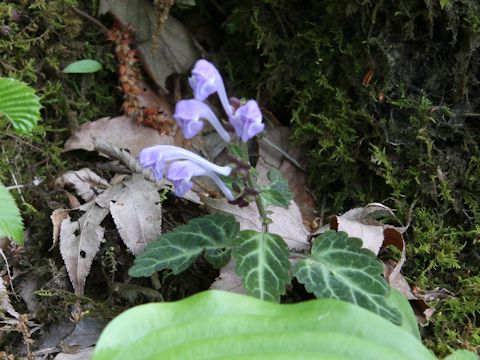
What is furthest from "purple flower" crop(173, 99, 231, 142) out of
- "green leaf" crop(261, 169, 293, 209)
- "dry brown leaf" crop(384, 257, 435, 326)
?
"dry brown leaf" crop(384, 257, 435, 326)

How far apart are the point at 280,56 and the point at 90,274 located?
3.14ft

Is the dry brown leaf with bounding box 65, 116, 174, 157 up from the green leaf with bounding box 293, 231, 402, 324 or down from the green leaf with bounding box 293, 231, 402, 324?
down

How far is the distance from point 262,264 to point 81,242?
535 millimetres

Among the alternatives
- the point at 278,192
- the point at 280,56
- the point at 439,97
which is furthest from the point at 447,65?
the point at 278,192

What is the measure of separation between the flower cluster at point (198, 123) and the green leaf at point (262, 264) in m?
0.18

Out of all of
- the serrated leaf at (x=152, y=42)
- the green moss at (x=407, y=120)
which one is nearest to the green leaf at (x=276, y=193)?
the green moss at (x=407, y=120)

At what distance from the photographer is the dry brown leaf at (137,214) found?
5.36ft

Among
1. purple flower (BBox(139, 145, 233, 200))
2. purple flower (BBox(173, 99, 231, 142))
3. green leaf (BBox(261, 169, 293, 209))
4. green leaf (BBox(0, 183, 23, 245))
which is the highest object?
purple flower (BBox(173, 99, 231, 142))

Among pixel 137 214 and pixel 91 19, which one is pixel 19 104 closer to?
pixel 137 214

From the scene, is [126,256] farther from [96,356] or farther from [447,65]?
[447,65]

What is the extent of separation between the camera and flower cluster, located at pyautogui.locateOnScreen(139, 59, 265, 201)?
1.31 meters

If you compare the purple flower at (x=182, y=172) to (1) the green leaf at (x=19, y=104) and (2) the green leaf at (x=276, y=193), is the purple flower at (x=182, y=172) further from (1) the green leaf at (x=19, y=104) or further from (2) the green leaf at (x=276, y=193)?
(1) the green leaf at (x=19, y=104)

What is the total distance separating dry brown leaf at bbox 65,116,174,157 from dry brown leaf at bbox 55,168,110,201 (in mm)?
128

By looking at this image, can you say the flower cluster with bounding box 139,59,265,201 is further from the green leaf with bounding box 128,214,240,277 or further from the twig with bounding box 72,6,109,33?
the twig with bounding box 72,6,109,33
